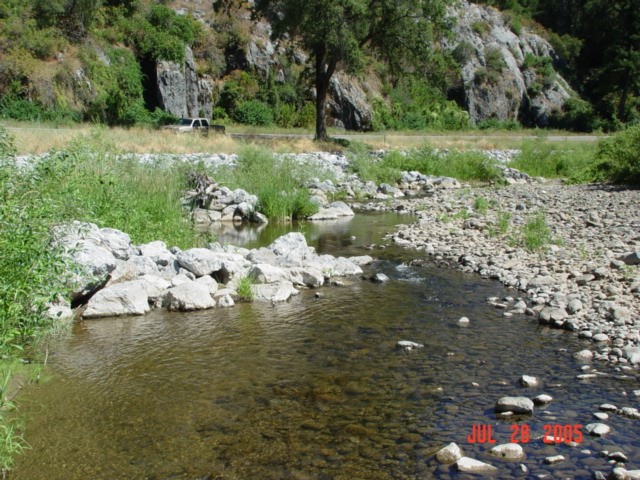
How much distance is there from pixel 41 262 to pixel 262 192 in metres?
12.7

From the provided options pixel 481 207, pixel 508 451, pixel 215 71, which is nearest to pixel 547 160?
pixel 481 207

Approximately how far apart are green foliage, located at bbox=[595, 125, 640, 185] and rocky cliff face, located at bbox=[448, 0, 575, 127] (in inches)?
1561

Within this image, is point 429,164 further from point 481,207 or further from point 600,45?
point 600,45

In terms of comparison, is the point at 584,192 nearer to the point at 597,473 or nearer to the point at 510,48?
the point at 597,473

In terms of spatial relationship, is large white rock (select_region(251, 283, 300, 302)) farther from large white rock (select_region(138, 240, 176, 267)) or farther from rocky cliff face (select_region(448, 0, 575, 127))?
rocky cliff face (select_region(448, 0, 575, 127))

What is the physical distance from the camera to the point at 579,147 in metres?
35.2

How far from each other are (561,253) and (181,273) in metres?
7.30

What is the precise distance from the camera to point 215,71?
50906 mm

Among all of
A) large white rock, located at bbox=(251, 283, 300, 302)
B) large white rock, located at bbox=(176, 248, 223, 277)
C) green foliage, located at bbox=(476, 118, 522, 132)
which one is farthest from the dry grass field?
green foliage, located at bbox=(476, 118, 522, 132)

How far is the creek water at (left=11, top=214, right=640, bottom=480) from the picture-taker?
520cm

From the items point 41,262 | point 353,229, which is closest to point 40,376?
point 41,262

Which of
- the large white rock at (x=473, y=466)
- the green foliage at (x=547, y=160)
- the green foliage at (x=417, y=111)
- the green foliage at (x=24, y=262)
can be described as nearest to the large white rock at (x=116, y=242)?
the green foliage at (x=24, y=262)

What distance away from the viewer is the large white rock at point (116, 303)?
359 inches

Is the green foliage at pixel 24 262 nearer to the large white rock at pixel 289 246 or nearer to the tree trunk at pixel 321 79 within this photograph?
the large white rock at pixel 289 246
